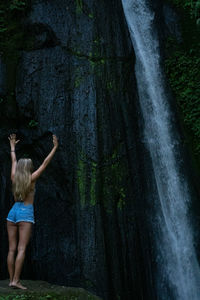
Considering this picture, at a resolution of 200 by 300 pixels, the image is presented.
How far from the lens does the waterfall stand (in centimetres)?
716

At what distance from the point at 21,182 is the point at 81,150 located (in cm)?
248

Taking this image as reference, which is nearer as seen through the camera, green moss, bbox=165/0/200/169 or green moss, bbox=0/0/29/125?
green moss, bbox=0/0/29/125

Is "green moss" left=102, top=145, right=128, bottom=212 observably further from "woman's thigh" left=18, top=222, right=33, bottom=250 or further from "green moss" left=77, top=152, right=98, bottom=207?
"woman's thigh" left=18, top=222, right=33, bottom=250

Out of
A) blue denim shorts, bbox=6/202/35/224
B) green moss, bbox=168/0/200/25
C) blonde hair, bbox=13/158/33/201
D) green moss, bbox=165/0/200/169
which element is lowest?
blue denim shorts, bbox=6/202/35/224

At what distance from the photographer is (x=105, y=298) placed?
248 inches

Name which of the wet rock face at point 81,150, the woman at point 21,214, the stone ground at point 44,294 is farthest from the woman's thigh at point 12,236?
the wet rock face at point 81,150

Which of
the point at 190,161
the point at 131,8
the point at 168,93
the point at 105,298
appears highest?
the point at 131,8

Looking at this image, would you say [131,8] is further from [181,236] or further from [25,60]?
[181,236]

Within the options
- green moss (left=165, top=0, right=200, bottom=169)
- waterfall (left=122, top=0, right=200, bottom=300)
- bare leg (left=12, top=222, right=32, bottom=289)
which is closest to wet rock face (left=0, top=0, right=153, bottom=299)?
waterfall (left=122, top=0, right=200, bottom=300)

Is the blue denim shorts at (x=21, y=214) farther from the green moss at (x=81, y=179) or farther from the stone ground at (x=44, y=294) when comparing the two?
the green moss at (x=81, y=179)

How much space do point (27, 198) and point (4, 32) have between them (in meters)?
5.29

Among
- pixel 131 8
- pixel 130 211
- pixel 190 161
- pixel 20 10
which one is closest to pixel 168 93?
pixel 190 161

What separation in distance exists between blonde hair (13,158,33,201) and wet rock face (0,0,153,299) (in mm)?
2177

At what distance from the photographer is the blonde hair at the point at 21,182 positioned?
15.5 ft
